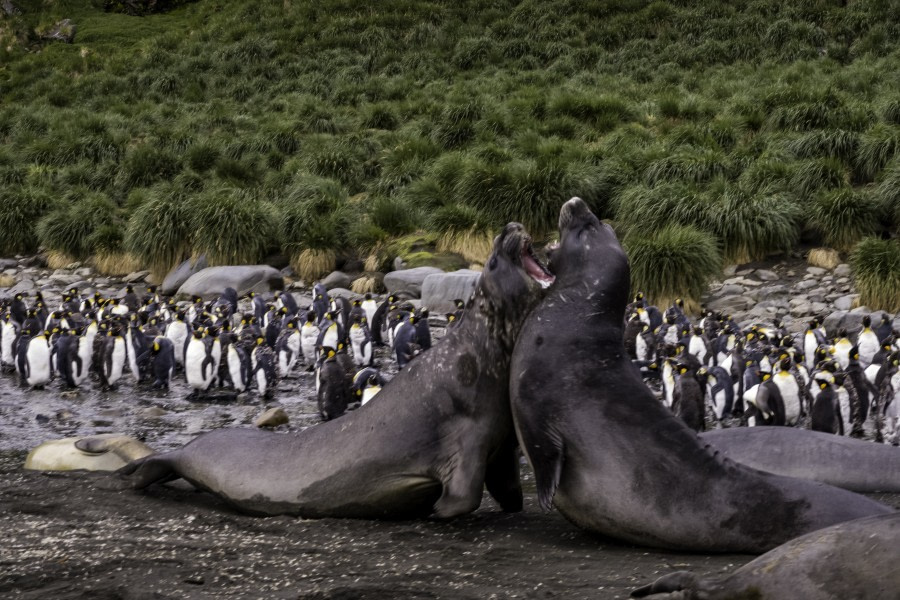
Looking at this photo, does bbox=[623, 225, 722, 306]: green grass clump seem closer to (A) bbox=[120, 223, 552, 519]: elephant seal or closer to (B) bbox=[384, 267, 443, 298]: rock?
(B) bbox=[384, 267, 443, 298]: rock

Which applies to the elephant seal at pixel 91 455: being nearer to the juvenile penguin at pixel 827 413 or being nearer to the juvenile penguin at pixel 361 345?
the juvenile penguin at pixel 827 413

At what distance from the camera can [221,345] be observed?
38.5 feet

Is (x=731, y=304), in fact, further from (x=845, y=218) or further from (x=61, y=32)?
(x=61, y=32)

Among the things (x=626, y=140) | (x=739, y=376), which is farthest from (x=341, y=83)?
(x=739, y=376)

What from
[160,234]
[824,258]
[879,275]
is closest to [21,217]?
[160,234]

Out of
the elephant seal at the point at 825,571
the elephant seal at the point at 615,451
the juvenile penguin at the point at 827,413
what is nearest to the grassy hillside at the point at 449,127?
the juvenile penguin at the point at 827,413

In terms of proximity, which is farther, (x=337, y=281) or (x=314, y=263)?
(x=314, y=263)

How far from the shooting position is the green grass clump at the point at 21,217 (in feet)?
66.2

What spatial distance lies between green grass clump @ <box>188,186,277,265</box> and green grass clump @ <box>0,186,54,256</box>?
446 centimetres

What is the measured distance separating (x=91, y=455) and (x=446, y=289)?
28.3ft

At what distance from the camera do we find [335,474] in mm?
5254

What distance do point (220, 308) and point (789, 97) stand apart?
12.3 metres

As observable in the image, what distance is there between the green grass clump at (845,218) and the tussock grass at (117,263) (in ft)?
39.0

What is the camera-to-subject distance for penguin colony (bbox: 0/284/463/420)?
11.2m
